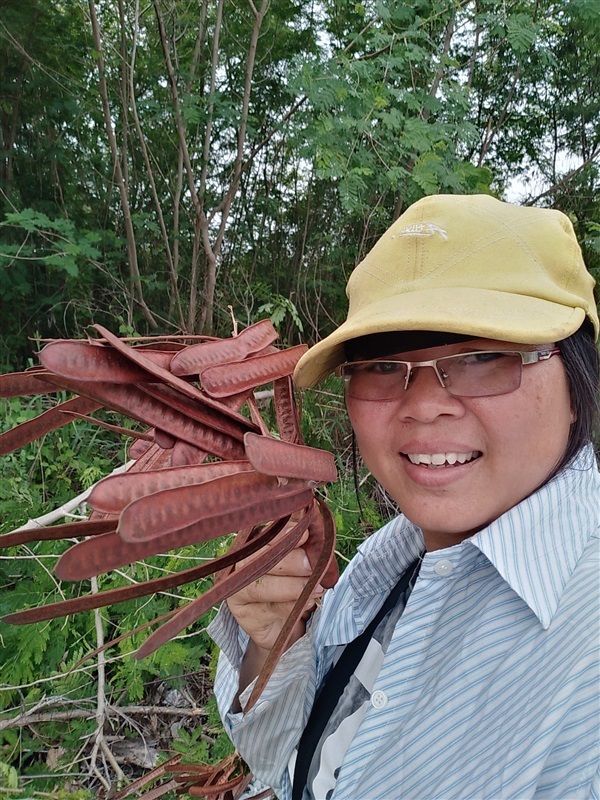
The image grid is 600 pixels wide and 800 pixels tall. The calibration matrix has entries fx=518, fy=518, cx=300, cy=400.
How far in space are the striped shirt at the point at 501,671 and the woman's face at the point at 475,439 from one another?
0.04 meters

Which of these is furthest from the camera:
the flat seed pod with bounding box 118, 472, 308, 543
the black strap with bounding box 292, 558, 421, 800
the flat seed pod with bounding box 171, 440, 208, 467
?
the black strap with bounding box 292, 558, 421, 800

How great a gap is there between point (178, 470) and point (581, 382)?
1.90 ft

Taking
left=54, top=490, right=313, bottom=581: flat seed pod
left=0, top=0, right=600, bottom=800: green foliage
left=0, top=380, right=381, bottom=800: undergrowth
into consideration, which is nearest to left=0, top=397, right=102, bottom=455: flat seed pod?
left=54, top=490, right=313, bottom=581: flat seed pod

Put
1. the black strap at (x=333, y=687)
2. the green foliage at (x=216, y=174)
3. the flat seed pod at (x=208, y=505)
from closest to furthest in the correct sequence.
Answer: the flat seed pod at (x=208, y=505) < the black strap at (x=333, y=687) < the green foliage at (x=216, y=174)

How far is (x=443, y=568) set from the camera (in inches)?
29.9

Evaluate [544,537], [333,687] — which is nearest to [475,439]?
[544,537]

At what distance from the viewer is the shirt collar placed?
636 mm

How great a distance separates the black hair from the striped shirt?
3 cm

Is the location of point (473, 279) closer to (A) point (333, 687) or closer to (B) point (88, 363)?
(B) point (88, 363)

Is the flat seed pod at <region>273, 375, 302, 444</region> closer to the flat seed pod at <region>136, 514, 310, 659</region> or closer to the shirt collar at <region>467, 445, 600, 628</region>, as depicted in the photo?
the flat seed pod at <region>136, 514, 310, 659</region>

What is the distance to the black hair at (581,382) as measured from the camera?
717mm

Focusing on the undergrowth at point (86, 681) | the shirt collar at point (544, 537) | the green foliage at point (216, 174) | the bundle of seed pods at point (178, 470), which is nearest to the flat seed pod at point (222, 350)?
the bundle of seed pods at point (178, 470)

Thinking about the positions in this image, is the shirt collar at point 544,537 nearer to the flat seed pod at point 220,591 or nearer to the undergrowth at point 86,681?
the flat seed pod at point 220,591

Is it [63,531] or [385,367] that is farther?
[385,367]
